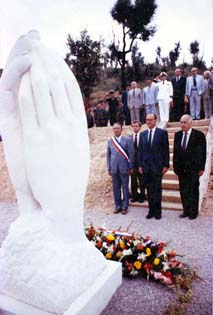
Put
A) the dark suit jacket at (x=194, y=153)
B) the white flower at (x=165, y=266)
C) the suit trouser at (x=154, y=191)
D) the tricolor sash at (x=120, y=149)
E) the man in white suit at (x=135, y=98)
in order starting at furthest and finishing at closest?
the man in white suit at (x=135, y=98), the tricolor sash at (x=120, y=149), the suit trouser at (x=154, y=191), the dark suit jacket at (x=194, y=153), the white flower at (x=165, y=266)

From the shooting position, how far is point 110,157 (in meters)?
5.90

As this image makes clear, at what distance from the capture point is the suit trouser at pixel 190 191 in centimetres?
537

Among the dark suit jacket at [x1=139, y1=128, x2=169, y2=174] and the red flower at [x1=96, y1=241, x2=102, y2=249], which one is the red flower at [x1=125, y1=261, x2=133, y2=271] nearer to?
the red flower at [x1=96, y1=241, x2=102, y2=249]

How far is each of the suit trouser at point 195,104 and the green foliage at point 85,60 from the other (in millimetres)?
A: 2359

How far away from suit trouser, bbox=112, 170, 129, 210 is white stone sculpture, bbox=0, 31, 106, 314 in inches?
122

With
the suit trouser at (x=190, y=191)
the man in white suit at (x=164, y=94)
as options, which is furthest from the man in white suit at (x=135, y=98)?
the suit trouser at (x=190, y=191)

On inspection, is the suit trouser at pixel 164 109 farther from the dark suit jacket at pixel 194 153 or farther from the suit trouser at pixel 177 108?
the dark suit jacket at pixel 194 153

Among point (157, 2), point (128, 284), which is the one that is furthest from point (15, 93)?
point (128, 284)

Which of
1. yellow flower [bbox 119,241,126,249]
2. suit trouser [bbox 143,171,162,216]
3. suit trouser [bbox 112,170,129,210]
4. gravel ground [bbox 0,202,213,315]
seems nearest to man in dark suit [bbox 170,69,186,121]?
suit trouser [bbox 112,170,129,210]

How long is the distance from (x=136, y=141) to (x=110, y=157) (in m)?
0.54

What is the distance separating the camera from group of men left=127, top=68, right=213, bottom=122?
27.0 feet

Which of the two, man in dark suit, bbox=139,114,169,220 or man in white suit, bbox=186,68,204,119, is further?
man in white suit, bbox=186,68,204,119


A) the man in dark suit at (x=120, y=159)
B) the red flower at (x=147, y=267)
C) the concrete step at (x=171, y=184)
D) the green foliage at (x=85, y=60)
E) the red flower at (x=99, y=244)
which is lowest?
the concrete step at (x=171, y=184)

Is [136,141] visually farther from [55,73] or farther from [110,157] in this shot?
[55,73]
